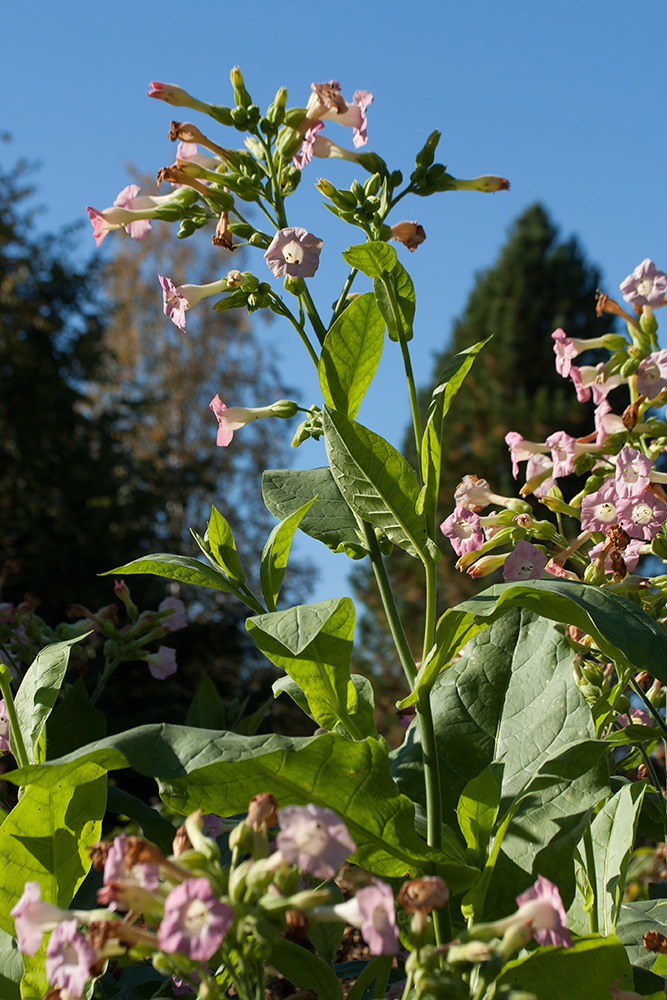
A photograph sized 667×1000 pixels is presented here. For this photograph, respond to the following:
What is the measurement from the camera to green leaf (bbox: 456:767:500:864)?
708mm

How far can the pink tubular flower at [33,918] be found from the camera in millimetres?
529

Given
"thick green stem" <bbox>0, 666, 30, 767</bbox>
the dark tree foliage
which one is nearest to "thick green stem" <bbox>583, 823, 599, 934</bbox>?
"thick green stem" <bbox>0, 666, 30, 767</bbox>

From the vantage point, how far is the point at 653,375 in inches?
44.1

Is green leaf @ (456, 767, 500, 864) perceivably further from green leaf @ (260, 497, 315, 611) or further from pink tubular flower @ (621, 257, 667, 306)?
pink tubular flower @ (621, 257, 667, 306)

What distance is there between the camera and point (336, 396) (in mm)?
731

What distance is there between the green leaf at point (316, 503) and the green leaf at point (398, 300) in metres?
0.18

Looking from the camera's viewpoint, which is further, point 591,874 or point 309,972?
point 591,874

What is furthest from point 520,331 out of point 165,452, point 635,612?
point 635,612

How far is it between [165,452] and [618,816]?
11955mm

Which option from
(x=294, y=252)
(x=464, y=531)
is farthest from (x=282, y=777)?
(x=464, y=531)

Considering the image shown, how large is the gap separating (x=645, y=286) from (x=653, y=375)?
174 millimetres

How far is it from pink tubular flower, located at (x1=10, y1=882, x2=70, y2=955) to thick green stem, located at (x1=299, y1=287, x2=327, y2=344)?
536 mm

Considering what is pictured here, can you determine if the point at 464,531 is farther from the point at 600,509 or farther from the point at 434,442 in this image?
the point at 434,442

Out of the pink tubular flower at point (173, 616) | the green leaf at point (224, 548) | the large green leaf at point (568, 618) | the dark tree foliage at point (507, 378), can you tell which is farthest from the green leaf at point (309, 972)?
the dark tree foliage at point (507, 378)
